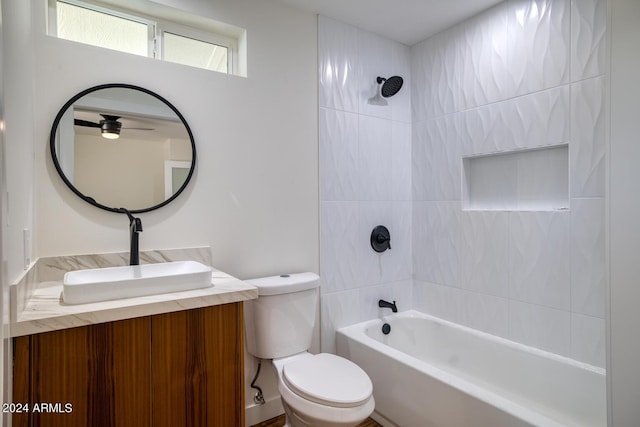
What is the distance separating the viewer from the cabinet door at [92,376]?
1031mm

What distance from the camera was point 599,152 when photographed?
1711mm

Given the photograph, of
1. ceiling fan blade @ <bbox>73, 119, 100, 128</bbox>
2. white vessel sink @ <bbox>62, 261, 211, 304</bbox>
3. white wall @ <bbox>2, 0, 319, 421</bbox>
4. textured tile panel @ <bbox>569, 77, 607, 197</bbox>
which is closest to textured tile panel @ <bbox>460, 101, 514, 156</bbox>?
textured tile panel @ <bbox>569, 77, 607, 197</bbox>

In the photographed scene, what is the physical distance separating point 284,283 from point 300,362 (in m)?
0.41

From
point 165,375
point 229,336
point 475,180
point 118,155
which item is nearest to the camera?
point 165,375

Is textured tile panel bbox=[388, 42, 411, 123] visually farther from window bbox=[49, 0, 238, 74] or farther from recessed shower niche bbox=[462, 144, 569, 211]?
window bbox=[49, 0, 238, 74]

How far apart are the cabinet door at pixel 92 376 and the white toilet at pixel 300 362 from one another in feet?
2.12

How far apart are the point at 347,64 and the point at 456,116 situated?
845mm

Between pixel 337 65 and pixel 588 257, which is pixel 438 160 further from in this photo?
pixel 588 257

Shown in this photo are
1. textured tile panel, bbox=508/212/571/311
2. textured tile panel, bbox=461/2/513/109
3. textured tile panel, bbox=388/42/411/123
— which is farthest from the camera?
textured tile panel, bbox=388/42/411/123

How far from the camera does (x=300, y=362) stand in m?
1.76

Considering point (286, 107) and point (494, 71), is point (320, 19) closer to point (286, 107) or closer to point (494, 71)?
point (286, 107)

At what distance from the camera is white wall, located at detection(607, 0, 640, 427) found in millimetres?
1095

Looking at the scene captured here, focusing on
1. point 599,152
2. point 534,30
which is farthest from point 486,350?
point 534,30

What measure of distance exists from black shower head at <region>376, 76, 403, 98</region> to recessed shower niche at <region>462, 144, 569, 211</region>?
2.27 feet
